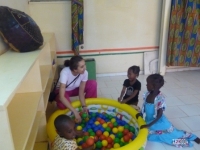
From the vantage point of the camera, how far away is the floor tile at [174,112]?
8.02 feet

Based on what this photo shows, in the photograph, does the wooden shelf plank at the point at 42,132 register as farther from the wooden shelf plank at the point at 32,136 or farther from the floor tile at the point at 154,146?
the floor tile at the point at 154,146

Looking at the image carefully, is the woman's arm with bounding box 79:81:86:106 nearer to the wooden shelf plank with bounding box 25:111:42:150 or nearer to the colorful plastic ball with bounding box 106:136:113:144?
the colorful plastic ball with bounding box 106:136:113:144

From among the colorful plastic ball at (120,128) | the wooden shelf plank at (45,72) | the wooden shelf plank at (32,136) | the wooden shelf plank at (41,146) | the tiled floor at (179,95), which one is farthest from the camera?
the tiled floor at (179,95)

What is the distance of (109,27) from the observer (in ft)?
11.6

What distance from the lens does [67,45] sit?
3535mm

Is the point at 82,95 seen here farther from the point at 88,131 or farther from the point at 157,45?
the point at 157,45

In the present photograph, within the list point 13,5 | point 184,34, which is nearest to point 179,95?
point 184,34

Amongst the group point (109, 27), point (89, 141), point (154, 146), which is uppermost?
point (109, 27)

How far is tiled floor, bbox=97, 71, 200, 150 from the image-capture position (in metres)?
2.24

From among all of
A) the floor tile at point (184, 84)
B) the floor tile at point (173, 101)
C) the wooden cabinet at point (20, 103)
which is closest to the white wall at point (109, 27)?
the floor tile at point (184, 84)

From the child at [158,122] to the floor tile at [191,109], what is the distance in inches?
23.4

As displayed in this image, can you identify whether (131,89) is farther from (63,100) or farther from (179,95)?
(179,95)

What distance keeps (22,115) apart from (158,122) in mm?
1264

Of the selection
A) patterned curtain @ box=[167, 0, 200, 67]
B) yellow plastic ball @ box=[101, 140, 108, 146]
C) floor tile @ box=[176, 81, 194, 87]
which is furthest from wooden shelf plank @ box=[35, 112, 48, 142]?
patterned curtain @ box=[167, 0, 200, 67]
